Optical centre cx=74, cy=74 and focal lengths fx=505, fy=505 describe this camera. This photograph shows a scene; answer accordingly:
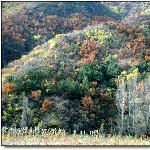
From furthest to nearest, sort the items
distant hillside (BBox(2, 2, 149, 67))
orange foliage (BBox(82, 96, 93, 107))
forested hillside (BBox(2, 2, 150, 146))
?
distant hillside (BBox(2, 2, 149, 67)) → orange foliage (BBox(82, 96, 93, 107)) → forested hillside (BBox(2, 2, 150, 146))

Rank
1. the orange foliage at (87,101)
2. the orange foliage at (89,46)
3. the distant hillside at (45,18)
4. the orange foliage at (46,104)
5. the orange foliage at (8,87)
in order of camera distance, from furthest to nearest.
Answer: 1. the orange foliage at (89,46)
2. the distant hillside at (45,18)
3. the orange foliage at (87,101)
4. the orange foliage at (46,104)
5. the orange foliage at (8,87)

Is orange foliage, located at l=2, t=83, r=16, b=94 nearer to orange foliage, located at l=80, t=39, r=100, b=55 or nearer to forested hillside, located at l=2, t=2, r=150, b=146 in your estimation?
forested hillside, located at l=2, t=2, r=150, b=146

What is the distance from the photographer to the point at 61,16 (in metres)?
16.8

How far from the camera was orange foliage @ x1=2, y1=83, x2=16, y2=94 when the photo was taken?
1291cm

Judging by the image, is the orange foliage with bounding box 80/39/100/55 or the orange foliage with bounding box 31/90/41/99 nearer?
the orange foliage with bounding box 31/90/41/99

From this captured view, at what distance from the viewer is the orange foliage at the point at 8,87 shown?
42.3 ft

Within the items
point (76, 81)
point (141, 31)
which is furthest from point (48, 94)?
point (141, 31)

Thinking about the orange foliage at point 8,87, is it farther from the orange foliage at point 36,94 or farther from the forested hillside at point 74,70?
the orange foliage at point 36,94

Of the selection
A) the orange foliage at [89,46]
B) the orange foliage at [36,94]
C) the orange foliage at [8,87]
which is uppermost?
the orange foliage at [89,46]

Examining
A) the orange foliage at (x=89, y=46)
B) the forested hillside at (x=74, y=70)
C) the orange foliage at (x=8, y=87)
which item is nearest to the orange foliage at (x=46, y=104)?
the forested hillside at (x=74, y=70)

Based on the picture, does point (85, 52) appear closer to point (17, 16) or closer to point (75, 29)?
point (75, 29)

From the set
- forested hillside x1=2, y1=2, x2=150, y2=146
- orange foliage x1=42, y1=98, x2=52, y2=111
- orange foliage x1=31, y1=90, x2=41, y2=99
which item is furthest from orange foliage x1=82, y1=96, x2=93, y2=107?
orange foliage x1=31, y1=90, x2=41, y2=99

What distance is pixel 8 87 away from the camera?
42.7ft

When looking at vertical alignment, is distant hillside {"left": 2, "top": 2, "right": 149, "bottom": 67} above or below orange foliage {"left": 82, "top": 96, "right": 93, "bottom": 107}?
above
